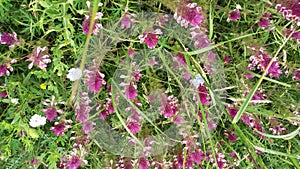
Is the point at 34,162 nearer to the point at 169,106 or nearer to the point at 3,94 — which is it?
the point at 3,94

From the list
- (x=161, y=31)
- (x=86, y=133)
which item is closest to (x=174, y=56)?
(x=161, y=31)

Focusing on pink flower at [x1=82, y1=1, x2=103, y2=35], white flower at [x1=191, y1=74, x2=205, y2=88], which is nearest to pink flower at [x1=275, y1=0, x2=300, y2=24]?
white flower at [x1=191, y1=74, x2=205, y2=88]

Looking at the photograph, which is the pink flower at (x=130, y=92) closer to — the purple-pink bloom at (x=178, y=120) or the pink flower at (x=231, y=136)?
the purple-pink bloom at (x=178, y=120)

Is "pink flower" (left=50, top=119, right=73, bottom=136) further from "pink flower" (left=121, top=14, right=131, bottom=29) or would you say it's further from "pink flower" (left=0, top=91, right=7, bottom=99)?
"pink flower" (left=121, top=14, right=131, bottom=29)

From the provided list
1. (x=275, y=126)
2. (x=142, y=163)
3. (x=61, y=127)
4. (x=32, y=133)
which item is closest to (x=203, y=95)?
(x=142, y=163)

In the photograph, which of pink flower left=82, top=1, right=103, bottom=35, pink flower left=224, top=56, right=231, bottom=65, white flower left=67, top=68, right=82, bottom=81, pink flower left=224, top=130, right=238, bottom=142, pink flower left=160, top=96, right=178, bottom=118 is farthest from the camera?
pink flower left=224, top=130, right=238, bottom=142

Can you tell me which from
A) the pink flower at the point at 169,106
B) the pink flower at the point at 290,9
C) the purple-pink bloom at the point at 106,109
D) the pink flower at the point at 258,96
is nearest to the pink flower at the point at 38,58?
the purple-pink bloom at the point at 106,109
